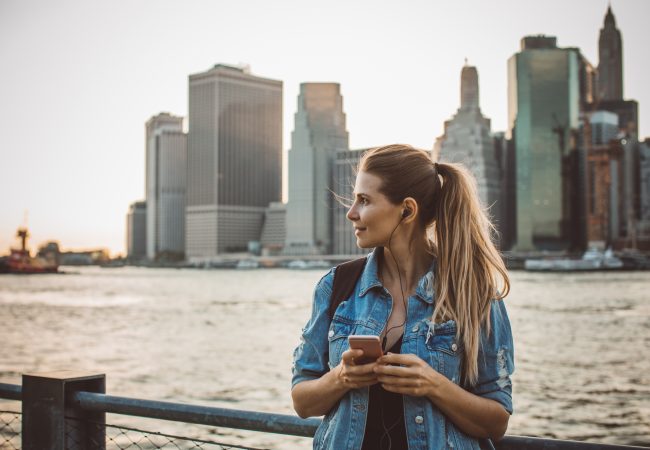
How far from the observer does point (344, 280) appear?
9.15 ft

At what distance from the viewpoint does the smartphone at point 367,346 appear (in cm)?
235

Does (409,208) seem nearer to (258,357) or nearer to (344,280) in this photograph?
(344,280)

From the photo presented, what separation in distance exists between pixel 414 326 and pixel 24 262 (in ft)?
611

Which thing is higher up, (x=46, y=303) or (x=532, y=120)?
(x=532, y=120)

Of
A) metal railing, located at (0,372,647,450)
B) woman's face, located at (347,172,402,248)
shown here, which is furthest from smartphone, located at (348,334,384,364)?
metal railing, located at (0,372,647,450)

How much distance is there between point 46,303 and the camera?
6844 cm

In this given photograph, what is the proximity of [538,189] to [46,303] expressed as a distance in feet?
465

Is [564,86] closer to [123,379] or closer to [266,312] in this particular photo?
[266,312]

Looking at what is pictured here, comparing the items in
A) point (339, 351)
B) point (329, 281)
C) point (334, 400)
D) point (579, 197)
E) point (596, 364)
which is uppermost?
point (579, 197)

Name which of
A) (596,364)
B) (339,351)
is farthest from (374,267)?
(596,364)

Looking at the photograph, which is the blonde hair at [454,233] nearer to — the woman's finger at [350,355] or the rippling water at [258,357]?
the woman's finger at [350,355]

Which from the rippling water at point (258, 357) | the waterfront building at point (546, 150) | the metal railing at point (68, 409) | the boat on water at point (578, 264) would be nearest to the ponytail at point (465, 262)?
the metal railing at point (68, 409)

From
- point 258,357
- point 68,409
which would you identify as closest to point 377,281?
point 68,409

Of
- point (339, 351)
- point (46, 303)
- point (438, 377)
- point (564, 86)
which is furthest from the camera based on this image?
point (564, 86)
